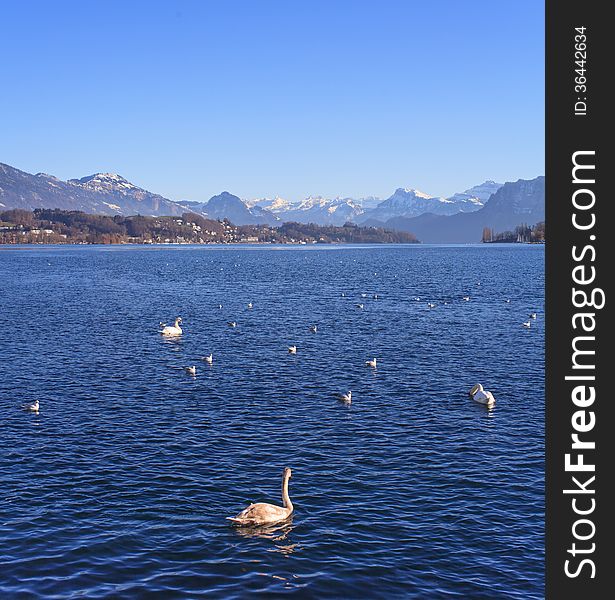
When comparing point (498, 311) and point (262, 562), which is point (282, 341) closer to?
point (498, 311)

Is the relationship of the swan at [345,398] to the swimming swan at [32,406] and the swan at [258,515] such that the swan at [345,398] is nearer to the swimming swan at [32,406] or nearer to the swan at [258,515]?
the swan at [258,515]

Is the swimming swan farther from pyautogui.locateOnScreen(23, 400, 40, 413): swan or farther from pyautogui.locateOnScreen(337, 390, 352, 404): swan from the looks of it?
pyautogui.locateOnScreen(337, 390, 352, 404): swan

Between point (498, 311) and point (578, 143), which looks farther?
point (498, 311)

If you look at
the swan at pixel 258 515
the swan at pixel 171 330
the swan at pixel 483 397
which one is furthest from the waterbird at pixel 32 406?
the swan at pixel 171 330

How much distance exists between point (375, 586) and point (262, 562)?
15.6 ft

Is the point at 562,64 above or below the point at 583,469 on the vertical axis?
above

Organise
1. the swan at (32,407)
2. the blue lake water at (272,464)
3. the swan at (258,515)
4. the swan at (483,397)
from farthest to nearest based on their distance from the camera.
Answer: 1. the swan at (483,397)
2. the swan at (32,407)
3. the swan at (258,515)
4. the blue lake water at (272,464)

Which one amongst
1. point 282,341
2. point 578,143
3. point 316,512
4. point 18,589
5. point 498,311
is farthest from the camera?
point 498,311

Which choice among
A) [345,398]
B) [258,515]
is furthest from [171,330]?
[258,515]

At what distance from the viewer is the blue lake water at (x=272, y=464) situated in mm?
26000

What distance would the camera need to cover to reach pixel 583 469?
1305 centimetres

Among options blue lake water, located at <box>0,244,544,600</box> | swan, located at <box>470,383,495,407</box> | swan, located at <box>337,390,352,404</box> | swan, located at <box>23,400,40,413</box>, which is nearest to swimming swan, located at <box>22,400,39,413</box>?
swan, located at <box>23,400,40,413</box>

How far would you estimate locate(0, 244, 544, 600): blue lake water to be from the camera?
2600 centimetres

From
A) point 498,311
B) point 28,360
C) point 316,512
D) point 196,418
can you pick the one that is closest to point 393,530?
point 316,512
